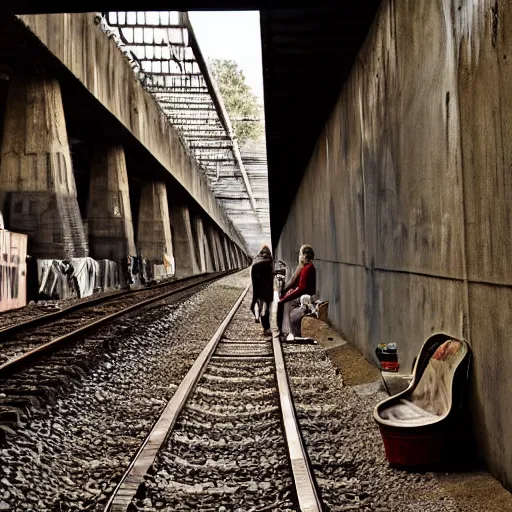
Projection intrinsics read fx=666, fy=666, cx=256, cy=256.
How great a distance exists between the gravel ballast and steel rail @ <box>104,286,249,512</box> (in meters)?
0.09

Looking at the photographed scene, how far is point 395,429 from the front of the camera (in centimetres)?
386

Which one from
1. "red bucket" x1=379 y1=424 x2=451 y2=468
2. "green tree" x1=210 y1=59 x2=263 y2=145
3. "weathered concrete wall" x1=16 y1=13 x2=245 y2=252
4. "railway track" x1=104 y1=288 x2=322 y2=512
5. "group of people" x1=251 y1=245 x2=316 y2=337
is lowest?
"railway track" x1=104 y1=288 x2=322 y2=512

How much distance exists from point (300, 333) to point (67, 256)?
8043 mm

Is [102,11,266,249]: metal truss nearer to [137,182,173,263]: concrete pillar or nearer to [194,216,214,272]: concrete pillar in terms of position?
[137,182,173,263]: concrete pillar

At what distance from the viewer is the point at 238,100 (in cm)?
2877

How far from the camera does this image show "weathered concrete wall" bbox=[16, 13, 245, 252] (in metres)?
14.4

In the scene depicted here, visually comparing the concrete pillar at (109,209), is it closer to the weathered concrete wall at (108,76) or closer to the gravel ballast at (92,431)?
the weathered concrete wall at (108,76)

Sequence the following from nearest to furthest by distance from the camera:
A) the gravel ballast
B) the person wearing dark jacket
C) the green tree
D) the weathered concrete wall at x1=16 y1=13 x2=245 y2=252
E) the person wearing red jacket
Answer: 1. the gravel ballast
2. the person wearing red jacket
3. the person wearing dark jacket
4. the weathered concrete wall at x1=16 y1=13 x2=245 y2=252
5. the green tree

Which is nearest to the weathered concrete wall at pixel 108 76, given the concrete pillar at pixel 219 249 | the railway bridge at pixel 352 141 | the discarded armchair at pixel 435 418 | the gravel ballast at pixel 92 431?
the railway bridge at pixel 352 141

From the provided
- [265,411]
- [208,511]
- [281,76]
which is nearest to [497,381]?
[208,511]

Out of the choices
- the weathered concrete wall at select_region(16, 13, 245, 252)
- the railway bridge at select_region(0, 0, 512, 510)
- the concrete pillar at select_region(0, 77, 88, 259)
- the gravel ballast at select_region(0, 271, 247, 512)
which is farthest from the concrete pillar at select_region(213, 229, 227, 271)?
the gravel ballast at select_region(0, 271, 247, 512)

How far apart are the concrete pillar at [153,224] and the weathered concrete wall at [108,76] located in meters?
1.29

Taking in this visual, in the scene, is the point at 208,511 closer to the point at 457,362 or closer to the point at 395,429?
the point at 395,429

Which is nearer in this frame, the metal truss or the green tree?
the metal truss
